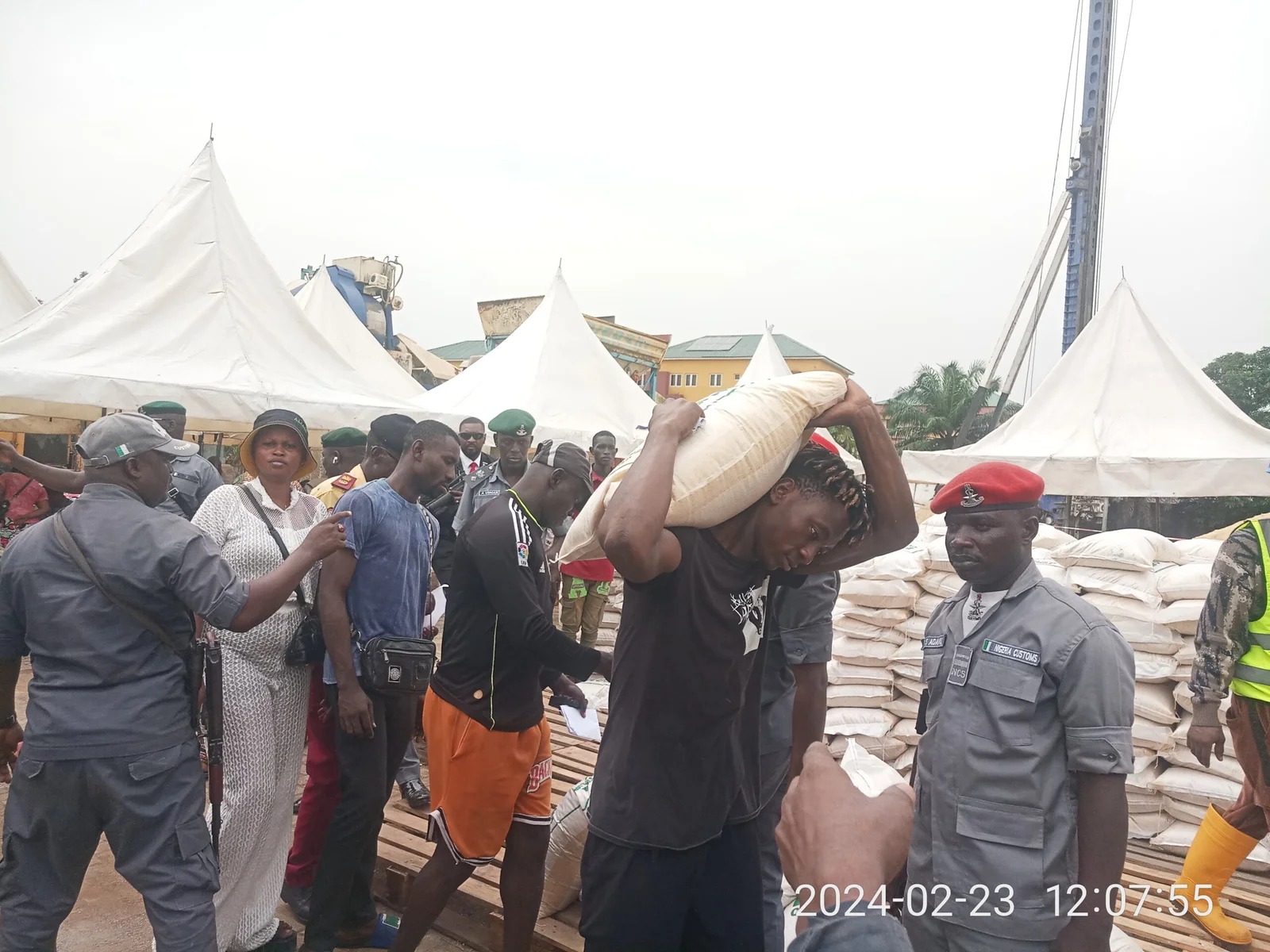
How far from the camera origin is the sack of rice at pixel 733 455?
63.6 inches

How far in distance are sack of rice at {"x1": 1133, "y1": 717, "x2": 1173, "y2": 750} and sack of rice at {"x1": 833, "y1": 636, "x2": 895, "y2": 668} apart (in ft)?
4.32

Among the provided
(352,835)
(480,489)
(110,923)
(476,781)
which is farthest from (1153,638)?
(110,923)

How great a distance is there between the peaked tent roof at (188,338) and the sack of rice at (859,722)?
176 inches

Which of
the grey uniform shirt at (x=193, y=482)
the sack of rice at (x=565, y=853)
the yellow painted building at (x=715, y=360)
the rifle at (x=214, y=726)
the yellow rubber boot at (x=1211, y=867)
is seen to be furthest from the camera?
the yellow painted building at (x=715, y=360)

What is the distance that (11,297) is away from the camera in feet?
30.4

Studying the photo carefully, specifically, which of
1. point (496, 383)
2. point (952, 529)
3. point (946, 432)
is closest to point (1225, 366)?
point (946, 432)

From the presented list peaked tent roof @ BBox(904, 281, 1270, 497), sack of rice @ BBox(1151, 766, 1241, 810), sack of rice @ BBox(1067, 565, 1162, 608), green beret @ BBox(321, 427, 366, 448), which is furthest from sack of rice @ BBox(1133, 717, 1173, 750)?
green beret @ BBox(321, 427, 366, 448)

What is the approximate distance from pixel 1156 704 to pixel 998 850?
308 cm

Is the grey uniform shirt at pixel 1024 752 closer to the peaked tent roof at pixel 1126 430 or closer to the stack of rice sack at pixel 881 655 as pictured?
the stack of rice sack at pixel 881 655

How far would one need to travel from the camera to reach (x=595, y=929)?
1.70 m

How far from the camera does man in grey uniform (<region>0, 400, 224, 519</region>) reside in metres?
3.08

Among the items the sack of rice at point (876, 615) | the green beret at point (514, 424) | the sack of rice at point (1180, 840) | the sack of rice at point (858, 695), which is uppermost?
the green beret at point (514, 424)

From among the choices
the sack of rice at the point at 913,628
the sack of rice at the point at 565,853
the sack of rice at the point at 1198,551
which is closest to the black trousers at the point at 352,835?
the sack of rice at the point at 565,853

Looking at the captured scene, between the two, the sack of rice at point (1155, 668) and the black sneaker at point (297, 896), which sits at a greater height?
the sack of rice at point (1155, 668)
